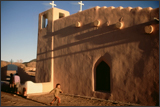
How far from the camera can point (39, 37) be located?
11.7m

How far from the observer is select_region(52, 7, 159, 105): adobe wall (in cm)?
610

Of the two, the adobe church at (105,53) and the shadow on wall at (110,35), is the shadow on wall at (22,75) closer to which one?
the adobe church at (105,53)

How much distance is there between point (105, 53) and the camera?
7.51 m

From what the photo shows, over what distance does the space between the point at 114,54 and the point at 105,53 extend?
0.50 metres

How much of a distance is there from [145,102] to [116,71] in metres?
1.72

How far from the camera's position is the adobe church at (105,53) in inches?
241

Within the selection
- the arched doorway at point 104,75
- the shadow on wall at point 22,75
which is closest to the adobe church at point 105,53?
the arched doorway at point 104,75

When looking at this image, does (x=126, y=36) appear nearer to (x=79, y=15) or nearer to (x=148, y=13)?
(x=148, y=13)

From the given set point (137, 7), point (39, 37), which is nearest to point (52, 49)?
point (39, 37)

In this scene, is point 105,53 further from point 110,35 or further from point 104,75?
point 104,75

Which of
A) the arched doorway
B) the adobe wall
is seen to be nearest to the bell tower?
the adobe wall

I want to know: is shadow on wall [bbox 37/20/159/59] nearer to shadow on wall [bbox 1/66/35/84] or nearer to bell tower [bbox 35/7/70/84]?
bell tower [bbox 35/7/70/84]

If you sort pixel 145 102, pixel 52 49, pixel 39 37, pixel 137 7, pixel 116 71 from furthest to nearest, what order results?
pixel 39 37 → pixel 52 49 → pixel 116 71 → pixel 137 7 → pixel 145 102

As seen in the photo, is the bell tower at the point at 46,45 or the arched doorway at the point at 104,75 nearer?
the arched doorway at the point at 104,75
